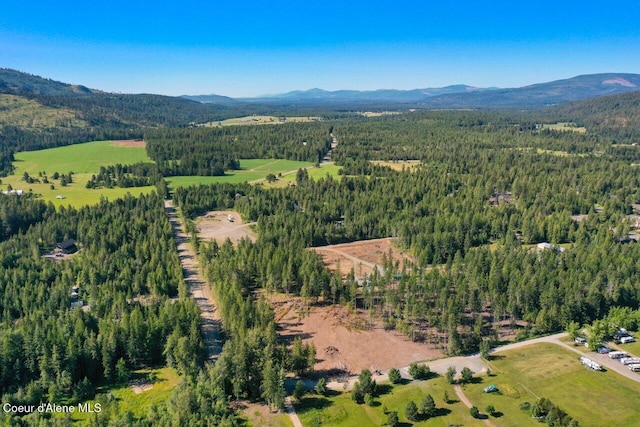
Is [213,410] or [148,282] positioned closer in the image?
[213,410]

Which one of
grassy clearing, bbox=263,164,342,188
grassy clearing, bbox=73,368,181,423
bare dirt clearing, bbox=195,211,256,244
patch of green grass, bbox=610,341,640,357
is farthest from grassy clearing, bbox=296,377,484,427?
grassy clearing, bbox=263,164,342,188

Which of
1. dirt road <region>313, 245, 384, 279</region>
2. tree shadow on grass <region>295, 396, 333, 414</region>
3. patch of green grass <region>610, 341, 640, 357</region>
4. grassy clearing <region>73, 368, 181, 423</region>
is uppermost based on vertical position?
dirt road <region>313, 245, 384, 279</region>

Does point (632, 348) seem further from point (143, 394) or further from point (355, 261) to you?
point (143, 394)

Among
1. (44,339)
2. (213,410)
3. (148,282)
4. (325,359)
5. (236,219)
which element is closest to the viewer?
(213,410)

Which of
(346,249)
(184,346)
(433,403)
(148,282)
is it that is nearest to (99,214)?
(148,282)

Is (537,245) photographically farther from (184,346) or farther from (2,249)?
(2,249)

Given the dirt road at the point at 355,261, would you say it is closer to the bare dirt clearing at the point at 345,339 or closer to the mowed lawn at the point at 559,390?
the bare dirt clearing at the point at 345,339

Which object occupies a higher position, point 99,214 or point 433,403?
point 99,214

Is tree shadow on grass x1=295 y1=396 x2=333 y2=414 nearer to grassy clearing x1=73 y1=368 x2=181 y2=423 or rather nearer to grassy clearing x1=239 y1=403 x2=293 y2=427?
grassy clearing x1=239 y1=403 x2=293 y2=427
